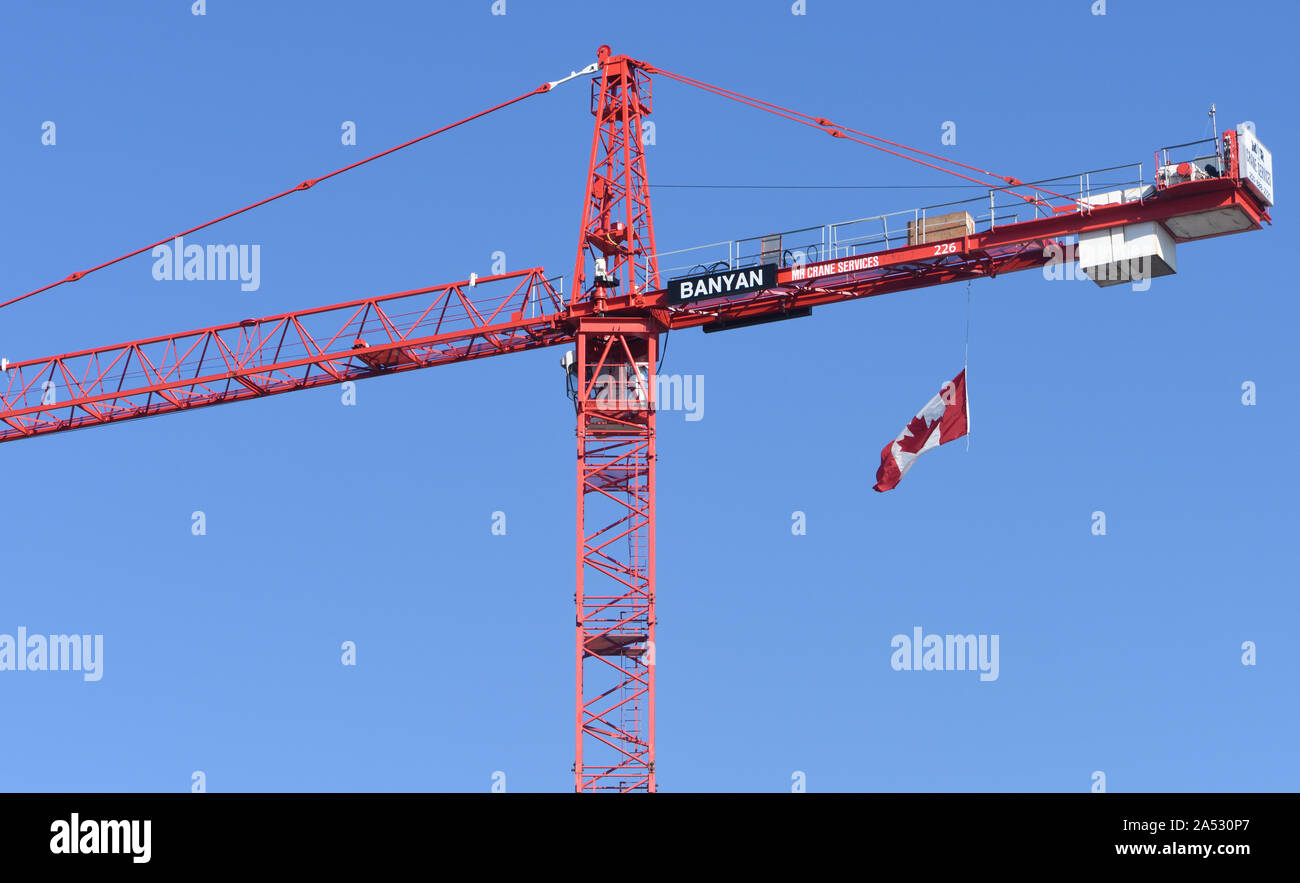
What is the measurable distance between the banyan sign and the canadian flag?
8.03 m

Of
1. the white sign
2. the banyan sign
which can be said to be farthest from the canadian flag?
the white sign

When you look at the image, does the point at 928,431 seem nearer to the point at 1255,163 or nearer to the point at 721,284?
the point at 721,284

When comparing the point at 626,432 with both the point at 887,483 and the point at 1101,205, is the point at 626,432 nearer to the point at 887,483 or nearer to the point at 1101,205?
the point at 887,483

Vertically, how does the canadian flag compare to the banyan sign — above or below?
below

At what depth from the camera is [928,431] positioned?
291 ft

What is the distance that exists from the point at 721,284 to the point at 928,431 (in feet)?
32.9

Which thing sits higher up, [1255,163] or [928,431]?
[1255,163]

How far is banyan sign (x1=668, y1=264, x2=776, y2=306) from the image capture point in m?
87.6

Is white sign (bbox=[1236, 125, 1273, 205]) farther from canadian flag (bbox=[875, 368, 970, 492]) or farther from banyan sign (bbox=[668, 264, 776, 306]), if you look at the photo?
banyan sign (bbox=[668, 264, 776, 306])

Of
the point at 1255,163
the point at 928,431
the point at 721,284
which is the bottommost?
the point at 928,431

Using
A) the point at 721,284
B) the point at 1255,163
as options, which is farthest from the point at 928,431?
the point at 1255,163

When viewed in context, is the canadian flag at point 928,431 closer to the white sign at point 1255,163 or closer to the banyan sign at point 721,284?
the banyan sign at point 721,284

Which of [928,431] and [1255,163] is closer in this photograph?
[1255,163]
